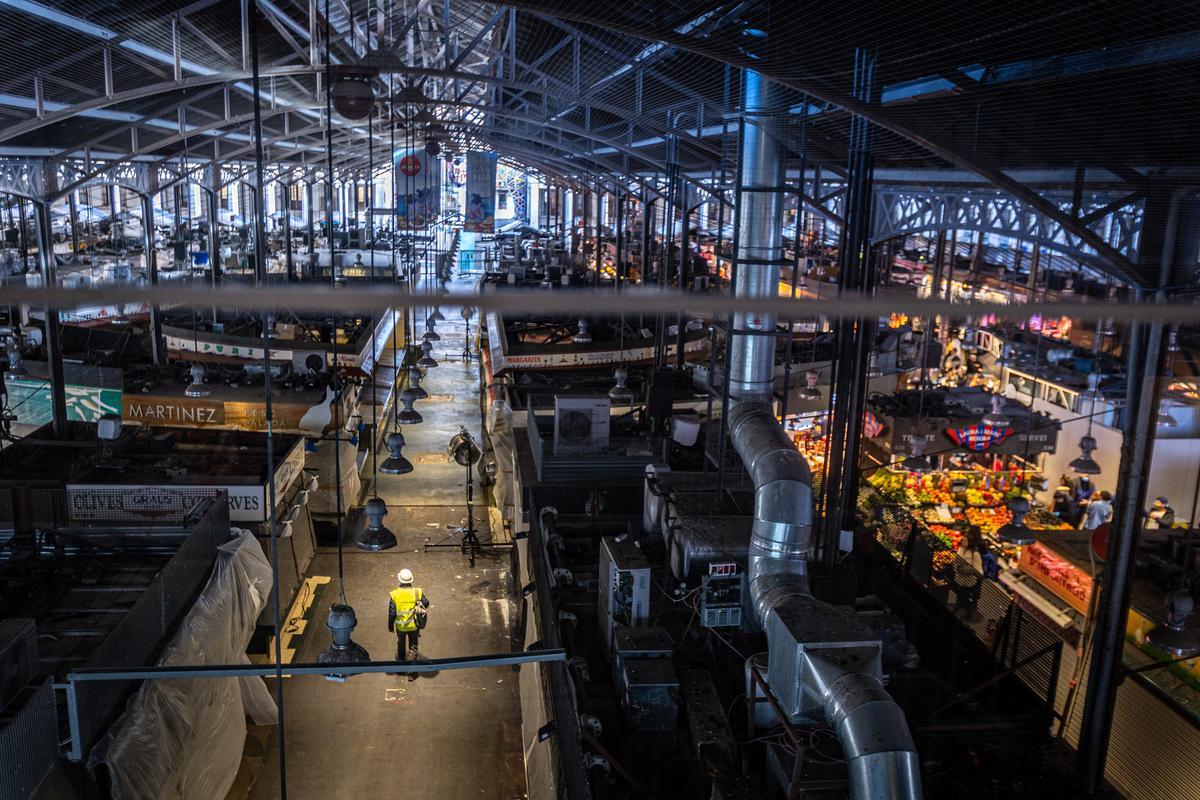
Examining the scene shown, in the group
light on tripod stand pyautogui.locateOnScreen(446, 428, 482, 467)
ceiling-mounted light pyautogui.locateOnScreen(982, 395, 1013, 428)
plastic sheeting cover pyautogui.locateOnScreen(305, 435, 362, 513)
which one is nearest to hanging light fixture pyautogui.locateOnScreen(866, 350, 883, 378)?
ceiling-mounted light pyautogui.locateOnScreen(982, 395, 1013, 428)

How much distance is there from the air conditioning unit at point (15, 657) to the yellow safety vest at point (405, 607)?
3.77 meters

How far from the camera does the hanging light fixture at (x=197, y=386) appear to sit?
12.6 meters

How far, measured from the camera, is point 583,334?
18.6 metres

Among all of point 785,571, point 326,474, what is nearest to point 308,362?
point 326,474

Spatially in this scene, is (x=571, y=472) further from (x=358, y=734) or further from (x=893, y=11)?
(x=893, y=11)

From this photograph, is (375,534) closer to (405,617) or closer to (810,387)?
(405,617)

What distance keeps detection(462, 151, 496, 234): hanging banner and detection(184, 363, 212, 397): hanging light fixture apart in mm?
20598

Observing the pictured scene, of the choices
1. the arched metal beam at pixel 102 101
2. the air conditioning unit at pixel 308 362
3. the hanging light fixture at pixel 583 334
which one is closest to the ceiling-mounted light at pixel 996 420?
the hanging light fixture at pixel 583 334

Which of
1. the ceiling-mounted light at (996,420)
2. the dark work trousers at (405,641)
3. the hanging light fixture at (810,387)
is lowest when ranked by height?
the dark work trousers at (405,641)

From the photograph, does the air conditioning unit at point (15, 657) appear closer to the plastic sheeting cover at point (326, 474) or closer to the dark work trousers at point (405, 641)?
the dark work trousers at point (405, 641)

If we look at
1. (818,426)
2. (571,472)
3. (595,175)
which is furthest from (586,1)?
(595,175)

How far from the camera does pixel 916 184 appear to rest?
14836mm

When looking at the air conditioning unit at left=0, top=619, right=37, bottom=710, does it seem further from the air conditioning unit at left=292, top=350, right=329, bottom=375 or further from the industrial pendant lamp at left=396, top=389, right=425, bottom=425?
the air conditioning unit at left=292, top=350, right=329, bottom=375

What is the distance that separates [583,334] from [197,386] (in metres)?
7.89
